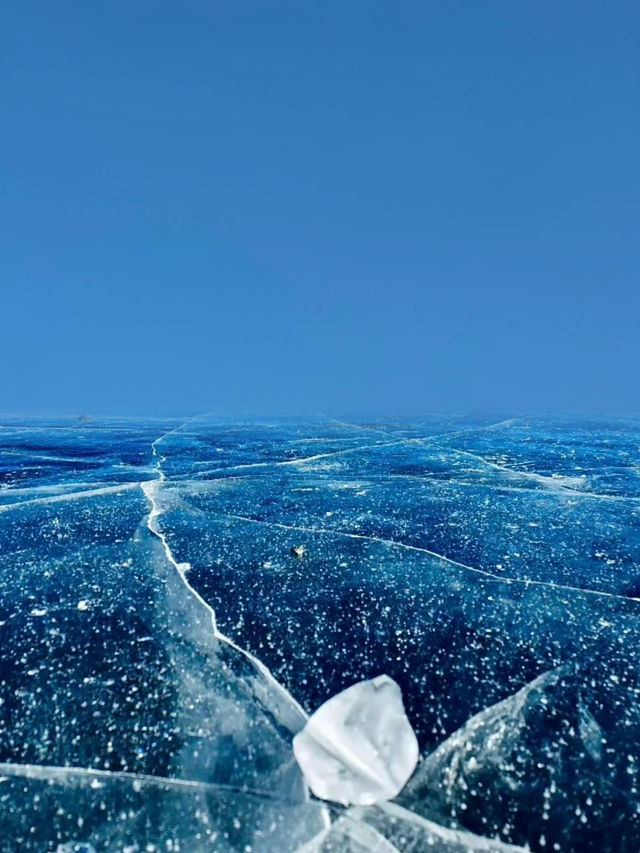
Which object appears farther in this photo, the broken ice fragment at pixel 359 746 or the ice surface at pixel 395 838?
the broken ice fragment at pixel 359 746

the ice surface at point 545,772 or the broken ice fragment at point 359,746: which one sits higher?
the broken ice fragment at point 359,746

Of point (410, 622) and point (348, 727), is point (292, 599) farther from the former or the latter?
point (348, 727)

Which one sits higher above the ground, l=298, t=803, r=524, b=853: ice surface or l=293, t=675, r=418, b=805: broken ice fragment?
l=293, t=675, r=418, b=805: broken ice fragment

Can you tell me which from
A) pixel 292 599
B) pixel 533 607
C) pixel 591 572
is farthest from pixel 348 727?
pixel 591 572

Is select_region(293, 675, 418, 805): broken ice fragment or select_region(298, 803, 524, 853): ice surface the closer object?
select_region(298, 803, 524, 853): ice surface

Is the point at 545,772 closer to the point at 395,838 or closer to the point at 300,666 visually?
the point at 395,838
